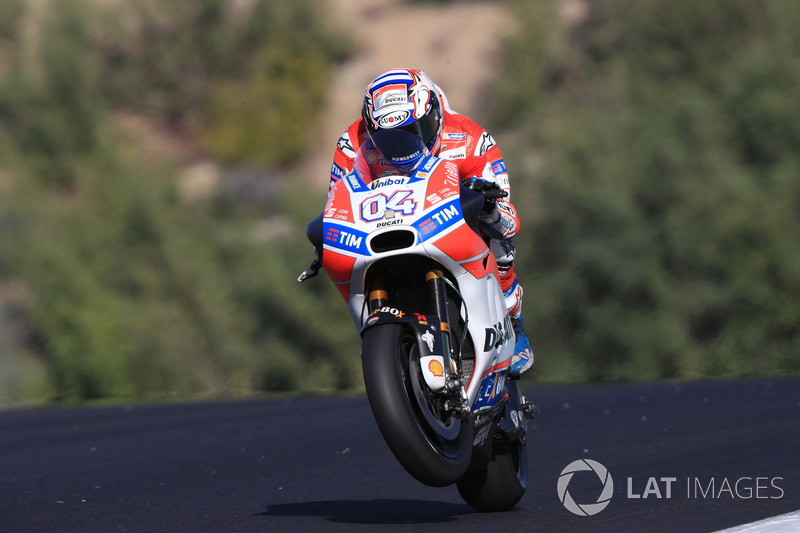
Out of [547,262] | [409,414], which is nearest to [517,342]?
[409,414]

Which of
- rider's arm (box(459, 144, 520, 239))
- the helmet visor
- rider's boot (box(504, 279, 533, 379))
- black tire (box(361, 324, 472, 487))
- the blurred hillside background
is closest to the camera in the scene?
black tire (box(361, 324, 472, 487))

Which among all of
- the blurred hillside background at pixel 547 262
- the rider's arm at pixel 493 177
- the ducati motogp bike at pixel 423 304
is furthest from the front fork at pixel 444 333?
the blurred hillside background at pixel 547 262

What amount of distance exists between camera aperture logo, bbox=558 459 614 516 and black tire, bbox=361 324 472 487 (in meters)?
0.81

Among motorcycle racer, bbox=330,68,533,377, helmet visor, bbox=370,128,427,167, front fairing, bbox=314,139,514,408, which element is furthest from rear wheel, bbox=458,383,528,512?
helmet visor, bbox=370,128,427,167

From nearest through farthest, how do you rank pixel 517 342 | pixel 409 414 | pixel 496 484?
pixel 409 414 < pixel 496 484 < pixel 517 342

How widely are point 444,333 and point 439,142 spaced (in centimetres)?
104

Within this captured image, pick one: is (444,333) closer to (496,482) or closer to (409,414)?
(409,414)

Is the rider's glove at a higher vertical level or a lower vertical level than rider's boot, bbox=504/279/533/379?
higher

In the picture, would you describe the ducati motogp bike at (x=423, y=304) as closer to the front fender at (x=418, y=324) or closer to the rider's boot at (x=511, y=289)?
the front fender at (x=418, y=324)

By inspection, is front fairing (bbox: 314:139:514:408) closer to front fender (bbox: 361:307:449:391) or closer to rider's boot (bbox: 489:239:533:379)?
front fender (bbox: 361:307:449:391)

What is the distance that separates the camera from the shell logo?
5.07 meters

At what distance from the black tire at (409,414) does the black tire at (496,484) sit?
75 cm

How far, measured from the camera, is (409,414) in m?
4.83

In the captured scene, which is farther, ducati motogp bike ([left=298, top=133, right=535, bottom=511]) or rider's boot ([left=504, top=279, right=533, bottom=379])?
rider's boot ([left=504, top=279, right=533, bottom=379])
